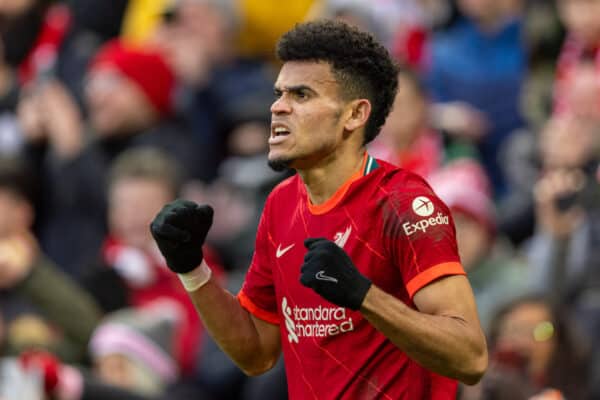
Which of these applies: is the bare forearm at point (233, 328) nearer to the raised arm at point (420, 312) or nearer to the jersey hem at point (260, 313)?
the jersey hem at point (260, 313)

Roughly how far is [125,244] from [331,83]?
3967 mm

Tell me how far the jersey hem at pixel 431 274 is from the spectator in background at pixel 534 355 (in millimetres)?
1909

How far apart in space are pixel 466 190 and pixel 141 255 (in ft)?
5.62

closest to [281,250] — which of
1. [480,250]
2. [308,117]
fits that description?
[308,117]

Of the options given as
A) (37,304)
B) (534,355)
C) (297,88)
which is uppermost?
(297,88)

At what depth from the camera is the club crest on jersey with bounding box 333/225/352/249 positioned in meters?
4.06

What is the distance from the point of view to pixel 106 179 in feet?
28.6

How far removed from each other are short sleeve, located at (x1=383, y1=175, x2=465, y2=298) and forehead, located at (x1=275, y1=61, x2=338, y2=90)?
35cm

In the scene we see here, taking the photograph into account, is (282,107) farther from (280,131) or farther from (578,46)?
(578,46)

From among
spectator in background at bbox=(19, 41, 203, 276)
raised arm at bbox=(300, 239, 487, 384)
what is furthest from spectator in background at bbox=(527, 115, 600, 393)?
raised arm at bbox=(300, 239, 487, 384)

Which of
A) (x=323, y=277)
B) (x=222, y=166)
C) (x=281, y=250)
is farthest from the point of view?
(x=222, y=166)

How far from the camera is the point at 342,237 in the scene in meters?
4.07

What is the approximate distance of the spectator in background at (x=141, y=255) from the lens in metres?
7.43

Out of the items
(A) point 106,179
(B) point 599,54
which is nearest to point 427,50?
(B) point 599,54
